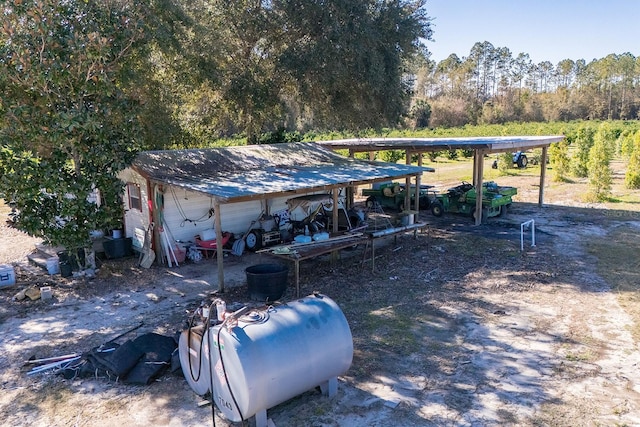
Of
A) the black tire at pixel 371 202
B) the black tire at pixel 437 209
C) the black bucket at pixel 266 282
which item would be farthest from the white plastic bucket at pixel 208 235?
the black tire at pixel 437 209

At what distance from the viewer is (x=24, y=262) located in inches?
450

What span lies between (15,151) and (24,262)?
3.86 m

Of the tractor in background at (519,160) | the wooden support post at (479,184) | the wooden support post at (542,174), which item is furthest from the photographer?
the tractor in background at (519,160)

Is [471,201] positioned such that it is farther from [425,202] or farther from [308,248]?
[308,248]

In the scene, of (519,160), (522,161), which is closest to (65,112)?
(519,160)

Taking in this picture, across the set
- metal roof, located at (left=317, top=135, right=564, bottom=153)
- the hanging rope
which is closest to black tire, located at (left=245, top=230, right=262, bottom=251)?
the hanging rope

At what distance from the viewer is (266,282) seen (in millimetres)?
8219

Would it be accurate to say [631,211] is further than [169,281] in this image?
Yes

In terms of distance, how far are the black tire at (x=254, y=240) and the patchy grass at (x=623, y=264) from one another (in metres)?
7.77

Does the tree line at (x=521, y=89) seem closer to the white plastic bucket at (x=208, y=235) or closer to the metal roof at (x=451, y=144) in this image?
the metal roof at (x=451, y=144)

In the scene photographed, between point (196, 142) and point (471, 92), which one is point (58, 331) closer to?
point (196, 142)

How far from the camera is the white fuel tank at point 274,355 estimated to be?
14.5ft

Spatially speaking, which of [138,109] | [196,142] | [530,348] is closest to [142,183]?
[138,109]

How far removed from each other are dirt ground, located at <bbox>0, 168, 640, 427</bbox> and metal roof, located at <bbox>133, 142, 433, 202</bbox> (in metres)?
1.88
